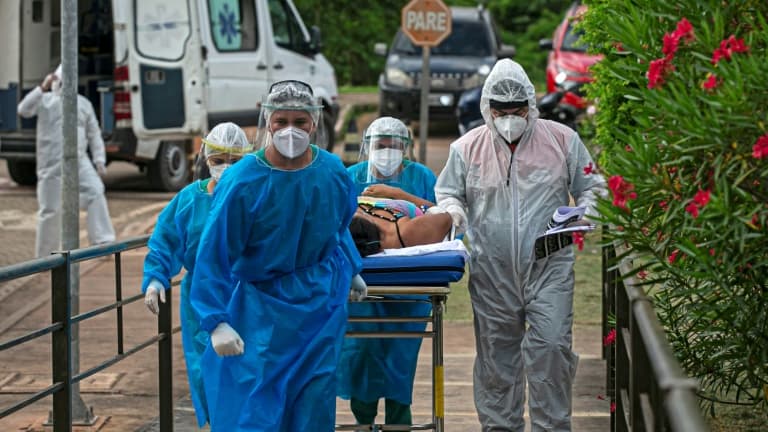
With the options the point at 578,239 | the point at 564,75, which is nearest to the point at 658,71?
the point at 578,239

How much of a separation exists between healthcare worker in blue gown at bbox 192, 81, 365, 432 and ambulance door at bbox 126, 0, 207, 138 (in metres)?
10.5

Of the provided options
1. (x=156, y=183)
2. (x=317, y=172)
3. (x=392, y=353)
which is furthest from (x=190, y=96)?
(x=317, y=172)

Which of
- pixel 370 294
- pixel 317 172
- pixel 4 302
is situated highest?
pixel 317 172

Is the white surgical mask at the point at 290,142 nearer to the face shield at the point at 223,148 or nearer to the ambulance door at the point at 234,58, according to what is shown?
the face shield at the point at 223,148

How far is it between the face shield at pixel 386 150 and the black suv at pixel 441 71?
1468 cm

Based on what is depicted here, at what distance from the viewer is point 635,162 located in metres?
3.81

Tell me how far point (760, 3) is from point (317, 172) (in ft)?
6.07

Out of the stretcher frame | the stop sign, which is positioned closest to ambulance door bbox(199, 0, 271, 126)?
the stop sign

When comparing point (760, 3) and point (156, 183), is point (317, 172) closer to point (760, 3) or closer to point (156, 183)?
point (760, 3)

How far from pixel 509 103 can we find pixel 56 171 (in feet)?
25.1

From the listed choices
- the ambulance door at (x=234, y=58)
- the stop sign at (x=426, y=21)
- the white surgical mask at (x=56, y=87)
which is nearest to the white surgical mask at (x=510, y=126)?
the white surgical mask at (x=56, y=87)

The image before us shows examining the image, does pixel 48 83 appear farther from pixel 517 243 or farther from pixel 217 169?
pixel 517 243

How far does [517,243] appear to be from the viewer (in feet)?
20.4

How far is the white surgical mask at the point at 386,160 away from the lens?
683 cm
